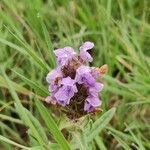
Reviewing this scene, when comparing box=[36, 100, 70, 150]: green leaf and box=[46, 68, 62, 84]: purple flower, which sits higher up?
box=[46, 68, 62, 84]: purple flower

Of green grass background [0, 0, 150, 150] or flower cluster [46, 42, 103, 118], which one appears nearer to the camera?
flower cluster [46, 42, 103, 118]

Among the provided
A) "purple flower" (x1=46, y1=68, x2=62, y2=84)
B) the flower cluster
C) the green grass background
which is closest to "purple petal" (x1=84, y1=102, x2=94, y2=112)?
the flower cluster

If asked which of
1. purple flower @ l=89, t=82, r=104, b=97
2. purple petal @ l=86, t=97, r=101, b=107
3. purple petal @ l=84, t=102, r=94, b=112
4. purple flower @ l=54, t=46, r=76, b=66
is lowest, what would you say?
purple petal @ l=84, t=102, r=94, b=112

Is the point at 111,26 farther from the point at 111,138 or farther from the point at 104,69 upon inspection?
the point at 104,69

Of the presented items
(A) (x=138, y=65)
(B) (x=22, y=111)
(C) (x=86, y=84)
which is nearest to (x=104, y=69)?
(C) (x=86, y=84)

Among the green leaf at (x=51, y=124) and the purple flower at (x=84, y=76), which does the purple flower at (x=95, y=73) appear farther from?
the green leaf at (x=51, y=124)

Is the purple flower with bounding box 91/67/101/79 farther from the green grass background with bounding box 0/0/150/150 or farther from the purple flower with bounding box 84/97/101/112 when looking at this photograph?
the green grass background with bounding box 0/0/150/150

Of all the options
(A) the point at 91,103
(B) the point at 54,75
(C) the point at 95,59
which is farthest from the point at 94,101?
(C) the point at 95,59

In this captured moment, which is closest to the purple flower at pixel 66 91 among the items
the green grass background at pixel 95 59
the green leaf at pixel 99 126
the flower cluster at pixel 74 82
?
the flower cluster at pixel 74 82
